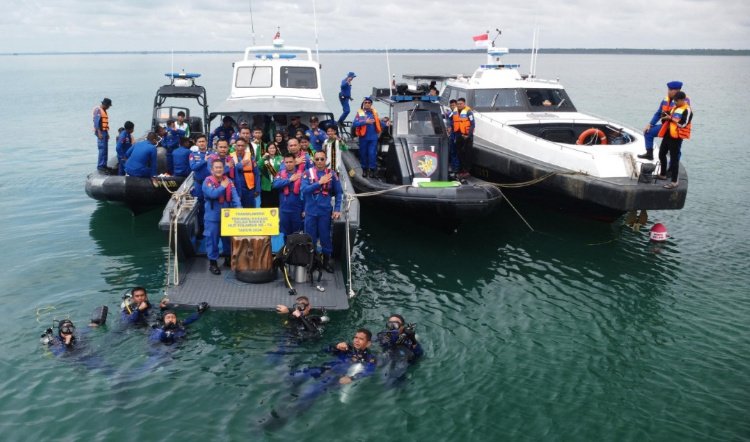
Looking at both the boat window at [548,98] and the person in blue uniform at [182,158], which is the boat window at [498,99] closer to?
the boat window at [548,98]

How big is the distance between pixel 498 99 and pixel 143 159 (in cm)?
830

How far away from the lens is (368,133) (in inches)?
481

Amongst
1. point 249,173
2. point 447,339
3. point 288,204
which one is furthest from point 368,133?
point 447,339

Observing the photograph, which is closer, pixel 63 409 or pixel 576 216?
pixel 63 409

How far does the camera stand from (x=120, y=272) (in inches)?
401

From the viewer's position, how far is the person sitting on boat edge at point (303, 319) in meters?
7.68

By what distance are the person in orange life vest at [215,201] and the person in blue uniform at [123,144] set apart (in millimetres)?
4892

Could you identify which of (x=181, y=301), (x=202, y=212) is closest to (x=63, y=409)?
(x=181, y=301)

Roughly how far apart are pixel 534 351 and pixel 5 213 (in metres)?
12.2

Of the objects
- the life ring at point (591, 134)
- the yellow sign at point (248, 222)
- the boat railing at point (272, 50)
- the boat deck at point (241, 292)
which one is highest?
the boat railing at point (272, 50)

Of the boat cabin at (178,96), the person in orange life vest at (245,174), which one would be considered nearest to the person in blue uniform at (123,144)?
the boat cabin at (178,96)

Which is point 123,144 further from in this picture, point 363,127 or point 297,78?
point 363,127

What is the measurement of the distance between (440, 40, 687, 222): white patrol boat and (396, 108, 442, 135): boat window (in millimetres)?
1624

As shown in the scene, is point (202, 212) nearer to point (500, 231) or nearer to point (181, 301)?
point (181, 301)
